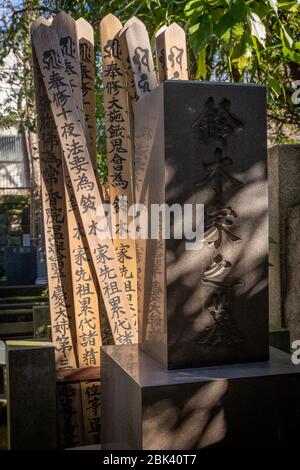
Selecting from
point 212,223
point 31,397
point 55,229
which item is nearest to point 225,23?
point 212,223

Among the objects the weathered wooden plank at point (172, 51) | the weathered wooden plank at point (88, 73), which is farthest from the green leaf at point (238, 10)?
the weathered wooden plank at point (88, 73)

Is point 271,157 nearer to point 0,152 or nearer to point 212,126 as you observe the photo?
point 212,126

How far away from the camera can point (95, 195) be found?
467cm

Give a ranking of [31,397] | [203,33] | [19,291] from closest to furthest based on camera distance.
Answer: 1. [203,33]
2. [31,397]
3. [19,291]

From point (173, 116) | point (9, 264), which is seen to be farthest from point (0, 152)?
point (173, 116)

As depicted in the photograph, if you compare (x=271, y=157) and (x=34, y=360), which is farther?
(x=271, y=157)

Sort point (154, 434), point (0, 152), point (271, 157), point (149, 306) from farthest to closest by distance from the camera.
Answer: point (0, 152) → point (271, 157) → point (149, 306) → point (154, 434)

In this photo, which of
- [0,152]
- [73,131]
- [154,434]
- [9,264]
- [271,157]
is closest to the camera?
[154,434]

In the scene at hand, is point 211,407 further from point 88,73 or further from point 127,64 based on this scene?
point 88,73

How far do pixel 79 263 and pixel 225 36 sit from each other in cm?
222

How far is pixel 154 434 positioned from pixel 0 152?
29443mm

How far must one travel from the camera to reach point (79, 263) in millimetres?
4734

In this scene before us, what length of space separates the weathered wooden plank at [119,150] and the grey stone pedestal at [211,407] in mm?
1853

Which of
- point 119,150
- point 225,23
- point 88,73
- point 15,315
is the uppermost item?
point 88,73
